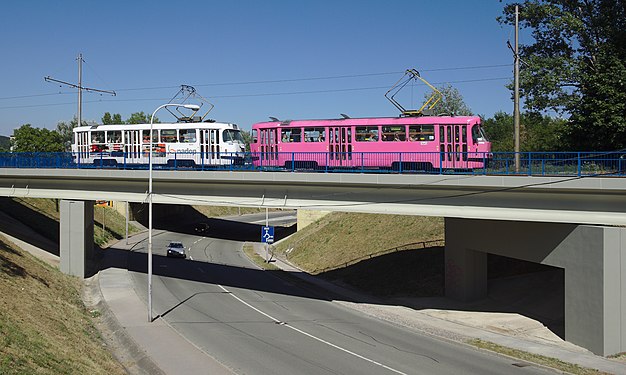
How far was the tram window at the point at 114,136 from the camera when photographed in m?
42.2

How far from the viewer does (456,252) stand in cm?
3158

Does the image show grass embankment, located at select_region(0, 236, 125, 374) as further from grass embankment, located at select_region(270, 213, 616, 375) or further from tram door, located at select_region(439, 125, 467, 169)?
tram door, located at select_region(439, 125, 467, 169)

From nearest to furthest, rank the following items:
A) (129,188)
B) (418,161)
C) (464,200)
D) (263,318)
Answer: (464,200) → (263,318) → (418,161) → (129,188)

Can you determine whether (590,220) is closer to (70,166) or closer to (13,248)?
(70,166)

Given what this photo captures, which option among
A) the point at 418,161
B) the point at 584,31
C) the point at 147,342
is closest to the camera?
the point at 147,342

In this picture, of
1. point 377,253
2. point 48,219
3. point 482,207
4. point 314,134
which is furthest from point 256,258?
point 482,207

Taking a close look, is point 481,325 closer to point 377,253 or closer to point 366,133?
point 366,133

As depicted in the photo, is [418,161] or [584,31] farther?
[584,31]

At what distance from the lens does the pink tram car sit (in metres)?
31.5

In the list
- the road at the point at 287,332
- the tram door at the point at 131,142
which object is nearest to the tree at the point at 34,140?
the tram door at the point at 131,142

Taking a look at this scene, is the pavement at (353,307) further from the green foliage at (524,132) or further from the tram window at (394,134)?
the green foliage at (524,132)

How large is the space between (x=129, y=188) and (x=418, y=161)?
1689 cm

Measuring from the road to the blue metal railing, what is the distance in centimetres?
738

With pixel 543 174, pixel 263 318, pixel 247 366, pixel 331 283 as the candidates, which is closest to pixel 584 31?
pixel 543 174
